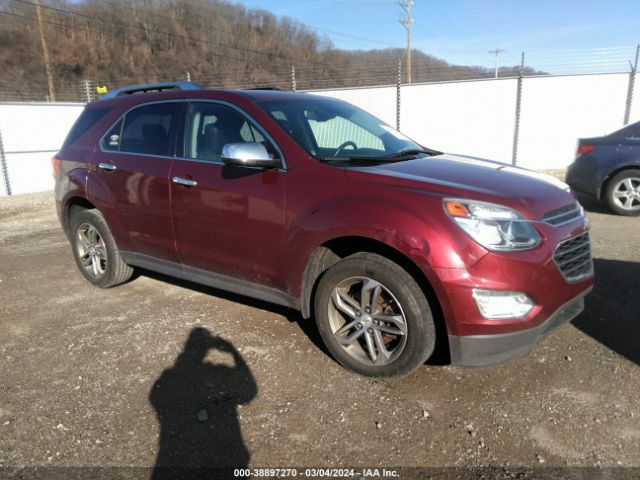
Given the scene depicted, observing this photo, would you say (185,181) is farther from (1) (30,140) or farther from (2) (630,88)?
(2) (630,88)

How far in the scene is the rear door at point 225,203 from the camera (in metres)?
3.34

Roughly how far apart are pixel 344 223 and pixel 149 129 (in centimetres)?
219

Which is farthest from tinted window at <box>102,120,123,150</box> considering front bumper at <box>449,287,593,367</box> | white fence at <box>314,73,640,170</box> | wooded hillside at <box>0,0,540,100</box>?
wooded hillside at <box>0,0,540,100</box>

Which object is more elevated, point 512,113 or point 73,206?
point 512,113

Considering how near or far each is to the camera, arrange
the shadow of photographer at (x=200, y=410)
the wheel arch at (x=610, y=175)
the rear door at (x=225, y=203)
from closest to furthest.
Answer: the shadow of photographer at (x=200, y=410) < the rear door at (x=225, y=203) < the wheel arch at (x=610, y=175)

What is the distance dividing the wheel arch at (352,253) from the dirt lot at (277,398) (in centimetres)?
34

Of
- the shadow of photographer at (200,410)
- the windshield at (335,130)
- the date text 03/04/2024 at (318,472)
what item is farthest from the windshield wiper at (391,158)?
the date text 03/04/2024 at (318,472)

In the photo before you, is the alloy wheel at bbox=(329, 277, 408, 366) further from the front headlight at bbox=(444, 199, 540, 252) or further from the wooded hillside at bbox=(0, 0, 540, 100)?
the wooded hillside at bbox=(0, 0, 540, 100)

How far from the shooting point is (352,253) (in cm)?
324

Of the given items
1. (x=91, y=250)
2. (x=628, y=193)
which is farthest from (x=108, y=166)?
(x=628, y=193)

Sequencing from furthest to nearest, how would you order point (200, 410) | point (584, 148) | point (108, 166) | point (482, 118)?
point (482, 118) → point (584, 148) → point (108, 166) → point (200, 410)

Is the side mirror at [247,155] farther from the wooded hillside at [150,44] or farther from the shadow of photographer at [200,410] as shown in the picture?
the wooded hillside at [150,44]

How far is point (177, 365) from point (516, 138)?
11072mm

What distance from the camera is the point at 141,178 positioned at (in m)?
4.06
